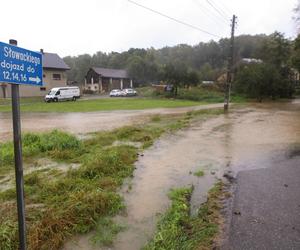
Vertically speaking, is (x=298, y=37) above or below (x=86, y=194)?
above

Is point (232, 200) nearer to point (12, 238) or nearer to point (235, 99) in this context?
point (12, 238)

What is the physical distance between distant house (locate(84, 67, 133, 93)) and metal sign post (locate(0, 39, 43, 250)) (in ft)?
212

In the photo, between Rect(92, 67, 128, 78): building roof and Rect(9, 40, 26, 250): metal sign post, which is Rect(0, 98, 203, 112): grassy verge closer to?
Rect(9, 40, 26, 250): metal sign post

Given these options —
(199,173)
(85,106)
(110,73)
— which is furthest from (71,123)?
(110,73)

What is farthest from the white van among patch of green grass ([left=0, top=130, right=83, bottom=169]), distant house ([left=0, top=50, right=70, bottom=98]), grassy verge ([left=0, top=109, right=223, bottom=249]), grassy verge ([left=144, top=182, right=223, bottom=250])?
grassy verge ([left=144, top=182, right=223, bottom=250])

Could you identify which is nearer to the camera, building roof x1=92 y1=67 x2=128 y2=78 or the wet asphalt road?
the wet asphalt road

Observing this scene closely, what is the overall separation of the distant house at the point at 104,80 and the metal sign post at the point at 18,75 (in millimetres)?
64484

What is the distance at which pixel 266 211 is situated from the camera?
512 cm

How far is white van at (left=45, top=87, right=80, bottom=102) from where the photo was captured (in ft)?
135

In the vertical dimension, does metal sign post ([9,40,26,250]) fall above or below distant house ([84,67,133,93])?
below

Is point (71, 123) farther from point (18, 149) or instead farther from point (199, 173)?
point (18, 149)

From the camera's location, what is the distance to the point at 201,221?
482 centimetres

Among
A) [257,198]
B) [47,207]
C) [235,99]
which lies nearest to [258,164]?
[257,198]

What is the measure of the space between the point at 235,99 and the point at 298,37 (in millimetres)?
13223
